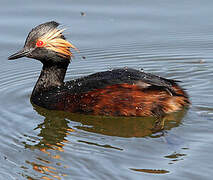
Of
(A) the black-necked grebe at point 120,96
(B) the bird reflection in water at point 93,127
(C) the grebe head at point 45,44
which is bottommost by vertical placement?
Answer: (B) the bird reflection in water at point 93,127

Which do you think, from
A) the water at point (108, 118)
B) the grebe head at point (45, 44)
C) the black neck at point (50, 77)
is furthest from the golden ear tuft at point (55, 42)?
the water at point (108, 118)

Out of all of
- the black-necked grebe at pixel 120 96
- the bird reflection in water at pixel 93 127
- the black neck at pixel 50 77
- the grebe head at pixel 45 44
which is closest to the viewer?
the bird reflection in water at pixel 93 127

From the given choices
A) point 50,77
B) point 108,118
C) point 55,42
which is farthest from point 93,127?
point 55,42

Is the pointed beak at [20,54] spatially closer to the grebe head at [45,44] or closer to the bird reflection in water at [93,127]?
the grebe head at [45,44]

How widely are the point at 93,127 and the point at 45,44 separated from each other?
183cm

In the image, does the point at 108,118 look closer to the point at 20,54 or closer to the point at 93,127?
the point at 93,127

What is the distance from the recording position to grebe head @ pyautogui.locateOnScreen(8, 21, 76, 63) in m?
8.77

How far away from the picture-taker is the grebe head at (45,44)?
877cm

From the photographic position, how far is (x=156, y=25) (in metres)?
11.4

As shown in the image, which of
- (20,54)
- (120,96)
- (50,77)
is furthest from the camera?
(50,77)

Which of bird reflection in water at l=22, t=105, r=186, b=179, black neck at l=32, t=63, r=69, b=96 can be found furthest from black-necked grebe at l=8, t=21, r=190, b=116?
black neck at l=32, t=63, r=69, b=96

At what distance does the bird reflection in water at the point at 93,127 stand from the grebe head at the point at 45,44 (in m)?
1.05

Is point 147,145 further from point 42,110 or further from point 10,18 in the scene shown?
point 10,18

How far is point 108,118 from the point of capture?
798 centimetres
